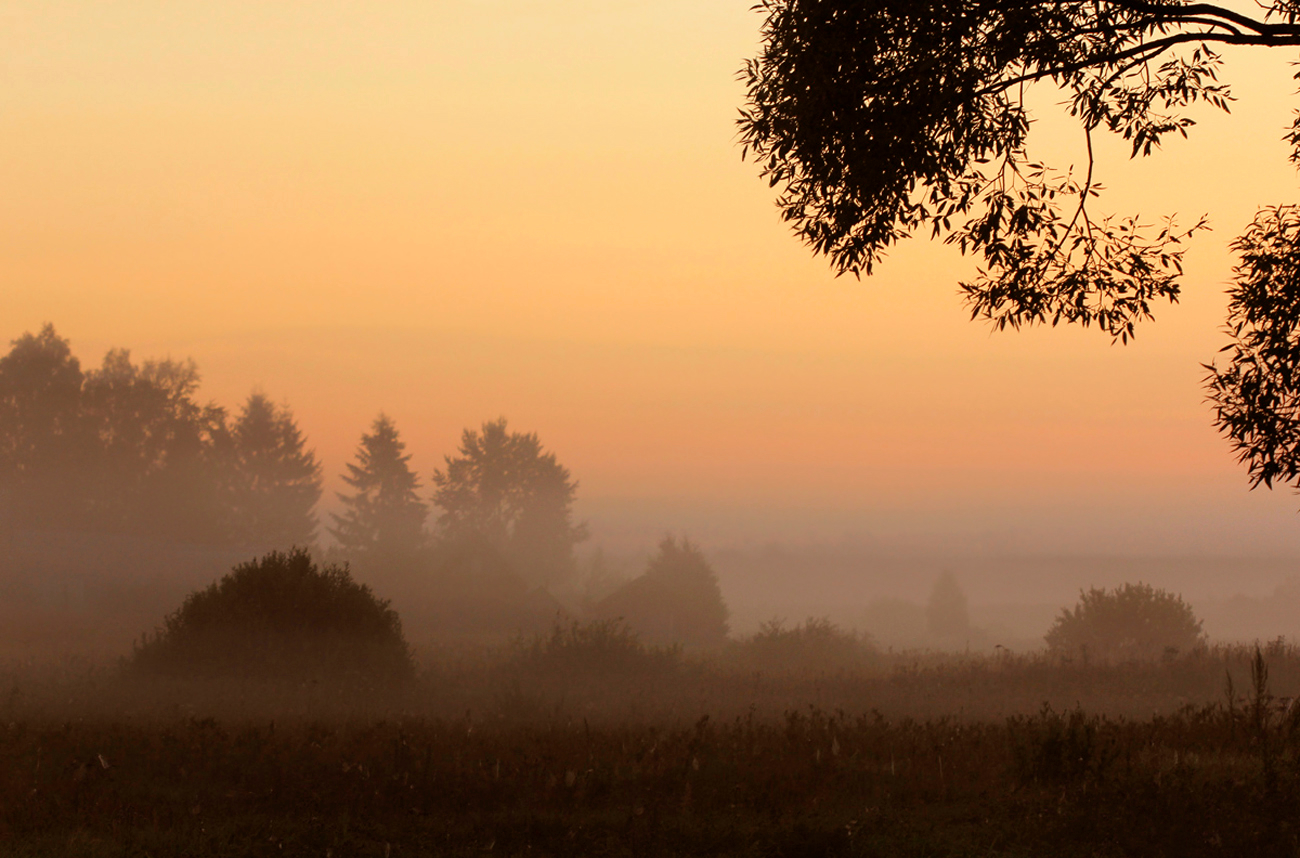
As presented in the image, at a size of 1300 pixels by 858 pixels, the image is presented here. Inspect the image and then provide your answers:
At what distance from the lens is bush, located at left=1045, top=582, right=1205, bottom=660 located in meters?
30.1

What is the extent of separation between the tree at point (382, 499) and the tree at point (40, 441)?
1684 centimetres

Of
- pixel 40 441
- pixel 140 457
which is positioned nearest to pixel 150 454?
pixel 140 457

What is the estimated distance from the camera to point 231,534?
192 ft

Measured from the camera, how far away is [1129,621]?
30.8 meters

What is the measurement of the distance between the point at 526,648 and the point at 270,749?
15.0m

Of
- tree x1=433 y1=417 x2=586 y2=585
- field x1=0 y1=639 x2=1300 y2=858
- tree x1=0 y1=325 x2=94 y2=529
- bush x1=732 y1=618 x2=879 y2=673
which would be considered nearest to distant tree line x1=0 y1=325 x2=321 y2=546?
tree x1=0 y1=325 x2=94 y2=529

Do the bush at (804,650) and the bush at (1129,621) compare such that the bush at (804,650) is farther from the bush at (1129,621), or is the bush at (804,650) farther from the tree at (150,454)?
the tree at (150,454)

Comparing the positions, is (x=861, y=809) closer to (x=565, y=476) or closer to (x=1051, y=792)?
(x=1051, y=792)

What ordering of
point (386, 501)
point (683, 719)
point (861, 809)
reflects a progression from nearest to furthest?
point (861, 809), point (683, 719), point (386, 501)

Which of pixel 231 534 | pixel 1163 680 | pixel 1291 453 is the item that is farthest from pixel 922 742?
pixel 231 534

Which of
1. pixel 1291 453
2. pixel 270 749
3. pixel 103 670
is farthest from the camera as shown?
pixel 103 670

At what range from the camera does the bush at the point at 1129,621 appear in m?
30.1

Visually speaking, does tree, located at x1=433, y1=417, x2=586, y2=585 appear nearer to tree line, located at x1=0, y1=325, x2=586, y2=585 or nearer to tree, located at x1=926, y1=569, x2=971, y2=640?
tree line, located at x1=0, y1=325, x2=586, y2=585

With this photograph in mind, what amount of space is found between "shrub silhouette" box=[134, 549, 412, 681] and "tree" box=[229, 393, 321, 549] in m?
43.0
